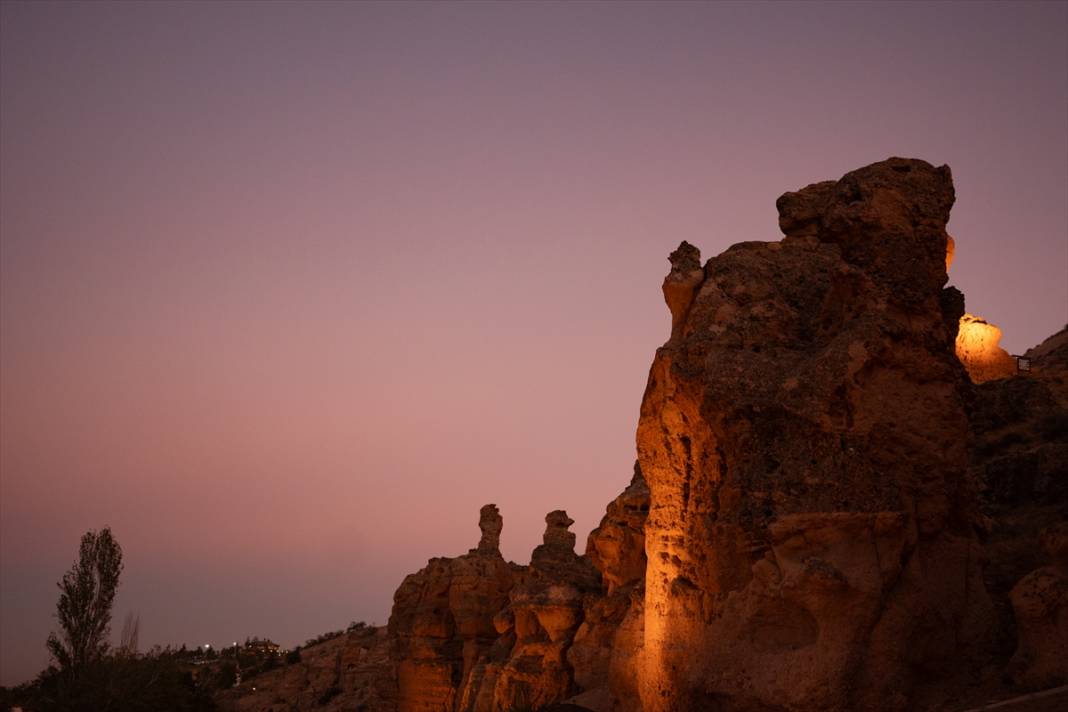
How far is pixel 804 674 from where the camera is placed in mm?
10969

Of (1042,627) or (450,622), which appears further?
(450,622)

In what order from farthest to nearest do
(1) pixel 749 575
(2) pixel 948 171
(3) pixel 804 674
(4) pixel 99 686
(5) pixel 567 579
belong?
(4) pixel 99 686 < (5) pixel 567 579 < (2) pixel 948 171 < (1) pixel 749 575 < (3) pixel 804 674

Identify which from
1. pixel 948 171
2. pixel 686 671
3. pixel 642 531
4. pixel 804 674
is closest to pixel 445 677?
pixel 642 531

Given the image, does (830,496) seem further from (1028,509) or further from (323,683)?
(323,683)

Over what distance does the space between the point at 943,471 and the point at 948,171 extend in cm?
418

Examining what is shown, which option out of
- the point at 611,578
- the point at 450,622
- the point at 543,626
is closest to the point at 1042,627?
the point at 611,578

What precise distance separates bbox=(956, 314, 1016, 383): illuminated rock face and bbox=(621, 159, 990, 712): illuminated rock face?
704 inches

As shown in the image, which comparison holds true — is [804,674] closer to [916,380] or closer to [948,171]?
[916,380]

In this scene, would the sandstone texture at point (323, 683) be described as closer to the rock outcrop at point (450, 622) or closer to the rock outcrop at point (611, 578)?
the rock outcrop at point (450, 622)

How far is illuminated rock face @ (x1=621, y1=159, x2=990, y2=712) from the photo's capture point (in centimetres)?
1131

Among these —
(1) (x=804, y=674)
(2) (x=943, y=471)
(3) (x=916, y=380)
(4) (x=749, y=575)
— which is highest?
(3) (x=916, y=380)

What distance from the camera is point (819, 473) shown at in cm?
1182

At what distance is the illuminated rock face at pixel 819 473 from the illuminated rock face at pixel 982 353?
58.7 feet

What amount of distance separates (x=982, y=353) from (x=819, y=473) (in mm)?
20874
